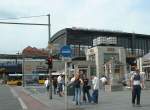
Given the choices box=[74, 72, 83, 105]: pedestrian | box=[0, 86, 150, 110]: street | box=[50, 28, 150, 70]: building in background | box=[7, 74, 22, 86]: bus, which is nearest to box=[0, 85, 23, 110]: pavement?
box=[0, 86, 150, 110]: street

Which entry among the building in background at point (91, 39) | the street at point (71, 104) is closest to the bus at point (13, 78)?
the building in background at point (91, 39)

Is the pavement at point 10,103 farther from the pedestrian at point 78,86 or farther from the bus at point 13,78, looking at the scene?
the bus at point 13,78

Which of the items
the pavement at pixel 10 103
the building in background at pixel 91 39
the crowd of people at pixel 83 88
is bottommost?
the pavement at pixel 10 103

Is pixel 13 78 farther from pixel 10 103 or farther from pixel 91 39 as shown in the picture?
pixel 10 103

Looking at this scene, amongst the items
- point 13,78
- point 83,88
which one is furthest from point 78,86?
point 13,78

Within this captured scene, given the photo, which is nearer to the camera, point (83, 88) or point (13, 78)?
point (83, 88)

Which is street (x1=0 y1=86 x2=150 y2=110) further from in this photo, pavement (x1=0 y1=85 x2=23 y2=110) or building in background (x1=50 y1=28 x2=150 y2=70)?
building in background (x1=50 y1=28 x2=150 y2=70)

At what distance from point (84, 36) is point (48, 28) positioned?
79059mm

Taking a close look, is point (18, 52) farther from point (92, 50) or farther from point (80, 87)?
point (80, 87)

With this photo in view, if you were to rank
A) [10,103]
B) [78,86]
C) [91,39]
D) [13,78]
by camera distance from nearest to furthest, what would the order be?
[78,86] < [10,103] < [13,78] < [91,39]

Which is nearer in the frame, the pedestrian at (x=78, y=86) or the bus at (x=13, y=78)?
the pedestrian at (x=78, y=86)

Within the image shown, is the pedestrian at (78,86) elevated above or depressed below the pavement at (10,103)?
above

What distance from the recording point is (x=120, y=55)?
284ft

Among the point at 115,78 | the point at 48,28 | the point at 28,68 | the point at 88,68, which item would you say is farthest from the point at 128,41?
the point at 48,28
